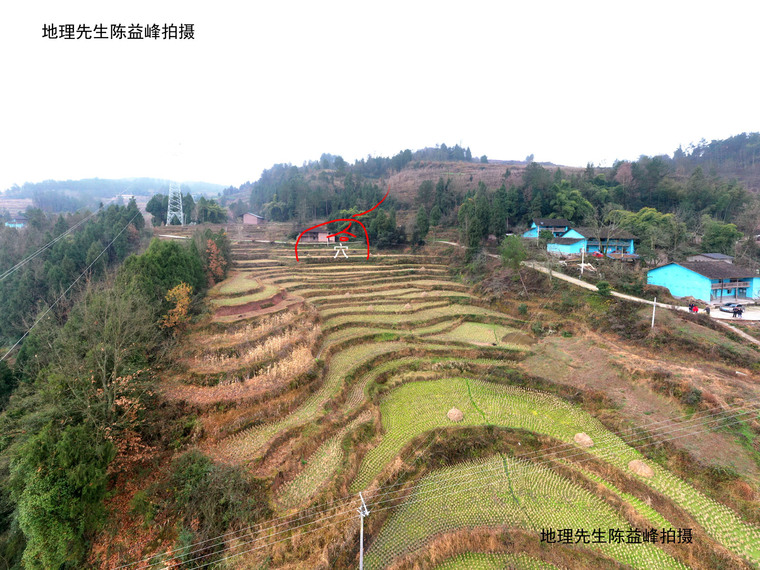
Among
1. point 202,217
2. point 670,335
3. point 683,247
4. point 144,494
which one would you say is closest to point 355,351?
point 144,494

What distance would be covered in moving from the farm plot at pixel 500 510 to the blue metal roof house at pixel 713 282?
17.3m

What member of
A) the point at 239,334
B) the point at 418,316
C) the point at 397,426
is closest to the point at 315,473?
the point at 397,426

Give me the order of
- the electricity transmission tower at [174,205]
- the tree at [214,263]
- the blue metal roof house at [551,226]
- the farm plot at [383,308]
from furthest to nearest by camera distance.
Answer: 1. the electricity transmission tower at [174,205]
2. the blue metal roof house at [551,226]
3. the tree at [214,263]
4. the farm plot at [383,308]

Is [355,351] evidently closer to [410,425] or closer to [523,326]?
[410,425]

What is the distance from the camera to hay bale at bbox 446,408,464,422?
1208cm

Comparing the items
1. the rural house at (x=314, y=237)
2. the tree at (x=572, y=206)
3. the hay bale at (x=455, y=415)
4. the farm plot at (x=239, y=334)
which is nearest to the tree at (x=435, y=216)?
the rural house at (x=314, y=237)

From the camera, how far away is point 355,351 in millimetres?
16375

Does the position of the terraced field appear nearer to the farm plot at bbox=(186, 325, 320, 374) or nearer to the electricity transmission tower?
the farm plot at bbox=(186, 325, 320, 374)

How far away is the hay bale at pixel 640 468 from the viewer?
32.0 ft

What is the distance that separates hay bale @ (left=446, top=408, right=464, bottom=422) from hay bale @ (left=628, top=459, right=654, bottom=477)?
17.9 feet

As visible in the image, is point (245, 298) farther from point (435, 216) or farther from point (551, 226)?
point (551, 226)

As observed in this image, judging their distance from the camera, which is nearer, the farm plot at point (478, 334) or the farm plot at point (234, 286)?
the farm plot at point (478, 334)

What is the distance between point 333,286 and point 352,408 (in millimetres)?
Result: 12539

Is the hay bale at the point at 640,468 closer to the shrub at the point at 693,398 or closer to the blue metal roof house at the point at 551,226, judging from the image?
the shrub at the point at 693,398
